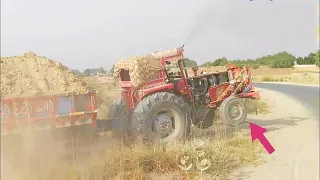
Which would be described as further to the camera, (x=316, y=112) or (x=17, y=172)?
(x=316, y=112)

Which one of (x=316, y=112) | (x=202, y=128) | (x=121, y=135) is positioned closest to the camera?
(x=121, y=135)

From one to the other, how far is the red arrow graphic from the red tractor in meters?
0.67

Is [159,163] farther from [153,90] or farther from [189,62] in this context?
[189,62]

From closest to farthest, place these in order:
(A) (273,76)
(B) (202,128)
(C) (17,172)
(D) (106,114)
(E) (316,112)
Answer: (C) (17,172)
(D) (106,114)
(B) (202,128)
(E) (316,112)
(A) (273,76)

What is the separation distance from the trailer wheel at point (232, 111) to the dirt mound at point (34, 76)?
136 inches

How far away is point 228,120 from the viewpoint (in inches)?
386

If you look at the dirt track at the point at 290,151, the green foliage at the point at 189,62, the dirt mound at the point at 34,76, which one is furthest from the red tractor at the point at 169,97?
the dirt track at the point at 290,151

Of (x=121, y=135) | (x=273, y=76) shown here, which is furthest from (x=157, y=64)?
(x=273, y=76)

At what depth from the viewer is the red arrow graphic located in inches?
341

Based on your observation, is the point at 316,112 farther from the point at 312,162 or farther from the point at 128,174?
the point at 128,174

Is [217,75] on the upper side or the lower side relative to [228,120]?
upper

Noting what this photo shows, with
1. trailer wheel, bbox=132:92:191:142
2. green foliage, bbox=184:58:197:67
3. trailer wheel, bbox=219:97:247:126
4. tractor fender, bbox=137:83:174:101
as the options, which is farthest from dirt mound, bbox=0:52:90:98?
trailer wheel, bbox=219:97:247:126

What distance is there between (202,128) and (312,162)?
343 centimetres

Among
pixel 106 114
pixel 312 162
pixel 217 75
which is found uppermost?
pixel 217 75
